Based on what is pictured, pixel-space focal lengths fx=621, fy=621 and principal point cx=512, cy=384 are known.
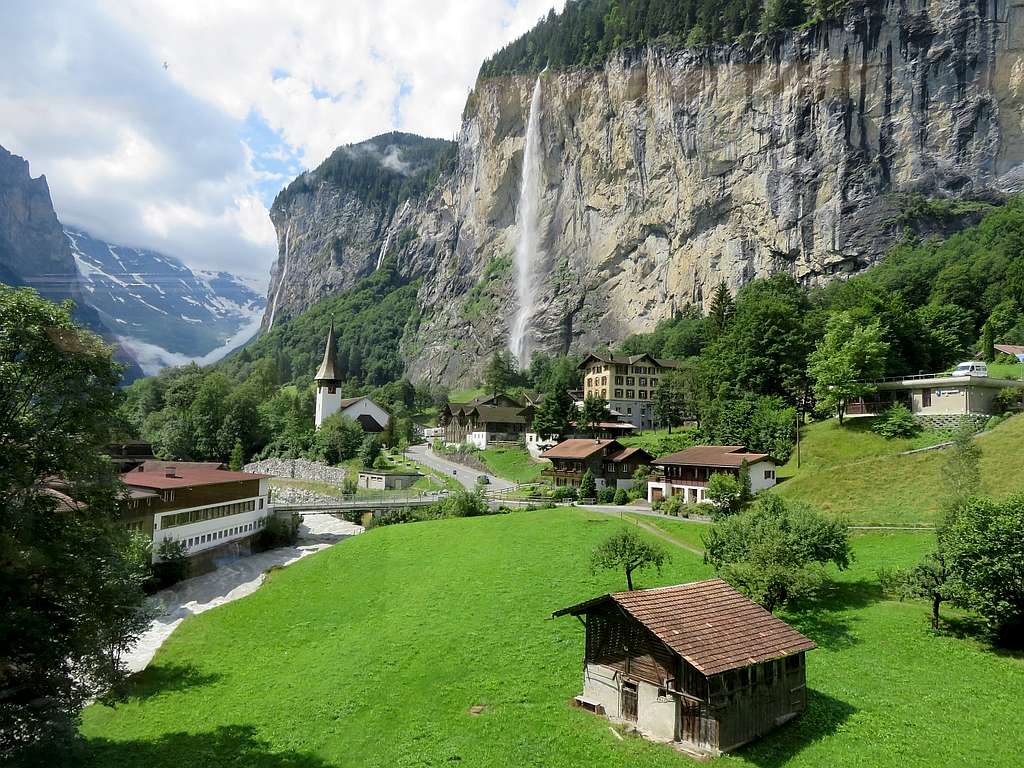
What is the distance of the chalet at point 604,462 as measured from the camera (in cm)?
5631

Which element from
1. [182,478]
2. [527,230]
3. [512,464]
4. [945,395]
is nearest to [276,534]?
[182,478]

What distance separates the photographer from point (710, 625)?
55.6 feet

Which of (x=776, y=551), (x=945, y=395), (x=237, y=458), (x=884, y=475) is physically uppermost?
(x=945, y=395)

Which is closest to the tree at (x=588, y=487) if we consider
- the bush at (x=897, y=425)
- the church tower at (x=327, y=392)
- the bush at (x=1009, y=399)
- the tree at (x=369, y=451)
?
the bush at (x=897, y=425)

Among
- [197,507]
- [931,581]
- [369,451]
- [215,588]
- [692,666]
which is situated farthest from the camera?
[369,451]

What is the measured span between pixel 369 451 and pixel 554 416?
23.6m

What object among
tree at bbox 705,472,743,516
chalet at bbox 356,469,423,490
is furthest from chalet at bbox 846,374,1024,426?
chalet at bbox 356,469,423,490

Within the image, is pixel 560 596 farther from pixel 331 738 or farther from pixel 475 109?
pixel 475 109

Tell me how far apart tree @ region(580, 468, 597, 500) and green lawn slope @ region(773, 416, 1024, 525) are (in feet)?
50.0

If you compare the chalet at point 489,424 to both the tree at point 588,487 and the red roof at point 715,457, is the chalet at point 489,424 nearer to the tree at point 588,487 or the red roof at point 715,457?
the tree at point 588,487

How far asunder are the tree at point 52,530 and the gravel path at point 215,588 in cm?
975

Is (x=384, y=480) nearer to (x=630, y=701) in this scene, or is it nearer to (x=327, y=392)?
(x=327, y=392)

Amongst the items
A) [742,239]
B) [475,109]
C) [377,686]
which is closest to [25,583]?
[377,686]

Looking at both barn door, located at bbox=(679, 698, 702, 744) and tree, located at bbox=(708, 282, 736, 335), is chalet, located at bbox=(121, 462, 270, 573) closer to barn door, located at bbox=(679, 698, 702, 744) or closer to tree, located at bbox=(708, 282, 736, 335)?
barn door, located at bbox=(679, 698, 702, 744)
